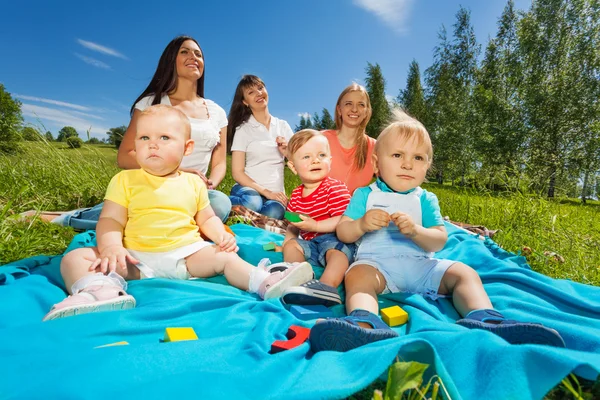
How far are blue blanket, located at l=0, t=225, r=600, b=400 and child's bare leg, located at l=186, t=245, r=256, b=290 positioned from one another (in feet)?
0.47

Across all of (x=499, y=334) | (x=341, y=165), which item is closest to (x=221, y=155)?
(x=341, y=165)

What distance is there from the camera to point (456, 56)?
845 inches

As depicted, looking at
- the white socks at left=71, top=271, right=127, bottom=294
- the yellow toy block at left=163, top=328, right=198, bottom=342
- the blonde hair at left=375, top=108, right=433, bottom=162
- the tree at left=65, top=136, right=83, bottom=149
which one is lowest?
the yellow toy block at left=163, top=328, right=198, bottom=342

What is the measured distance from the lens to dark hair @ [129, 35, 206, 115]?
341 cm

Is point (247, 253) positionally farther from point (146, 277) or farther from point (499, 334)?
point (499, 334)

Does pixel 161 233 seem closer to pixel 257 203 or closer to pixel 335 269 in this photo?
pixel 335 269

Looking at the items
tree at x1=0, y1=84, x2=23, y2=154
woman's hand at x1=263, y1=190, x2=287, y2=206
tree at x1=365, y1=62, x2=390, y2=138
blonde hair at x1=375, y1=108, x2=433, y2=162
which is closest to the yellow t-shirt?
blonde hair at x1=375, y1=108, x2=433, y2=162

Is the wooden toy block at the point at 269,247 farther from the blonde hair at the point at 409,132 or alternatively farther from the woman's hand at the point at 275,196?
the woman's hand at the point at 275,196

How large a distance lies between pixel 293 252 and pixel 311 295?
0.65 meters

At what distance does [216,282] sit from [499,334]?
1.55 m

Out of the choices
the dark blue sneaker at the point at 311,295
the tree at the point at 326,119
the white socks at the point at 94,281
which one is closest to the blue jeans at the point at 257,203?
the dark blue sneaker at the point at 311,295

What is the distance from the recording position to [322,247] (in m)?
2.51

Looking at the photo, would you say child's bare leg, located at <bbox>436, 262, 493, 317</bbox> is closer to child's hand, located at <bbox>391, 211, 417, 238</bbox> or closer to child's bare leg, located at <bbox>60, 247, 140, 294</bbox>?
child's hand, located at <bbox>391, 211, 417, 238</bbox>

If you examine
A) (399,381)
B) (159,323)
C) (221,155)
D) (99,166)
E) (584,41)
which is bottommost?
(159,323)
